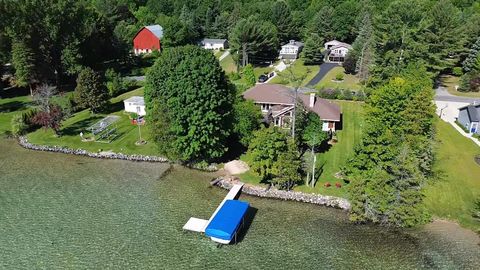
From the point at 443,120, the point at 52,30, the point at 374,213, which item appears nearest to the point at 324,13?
the point at 443,120

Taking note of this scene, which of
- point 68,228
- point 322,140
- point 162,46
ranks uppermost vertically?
point 162,46

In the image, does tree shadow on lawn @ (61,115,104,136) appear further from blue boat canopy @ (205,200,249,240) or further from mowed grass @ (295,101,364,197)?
mowed grass @ (295,101,364,197)

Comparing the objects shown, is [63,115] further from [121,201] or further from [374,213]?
[374,213]

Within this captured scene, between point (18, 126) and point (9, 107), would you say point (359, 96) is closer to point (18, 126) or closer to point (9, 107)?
point (18, 126)

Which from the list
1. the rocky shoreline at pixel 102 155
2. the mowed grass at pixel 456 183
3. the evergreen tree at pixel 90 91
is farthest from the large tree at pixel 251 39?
the mowed grass at pixel 456 183

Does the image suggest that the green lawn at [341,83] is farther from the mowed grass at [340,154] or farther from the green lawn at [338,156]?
the green lawn at [338,156]

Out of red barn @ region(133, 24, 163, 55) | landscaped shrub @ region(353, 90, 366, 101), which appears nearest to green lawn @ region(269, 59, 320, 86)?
landscaped shrub @ region(353, 90, 366, 101)
